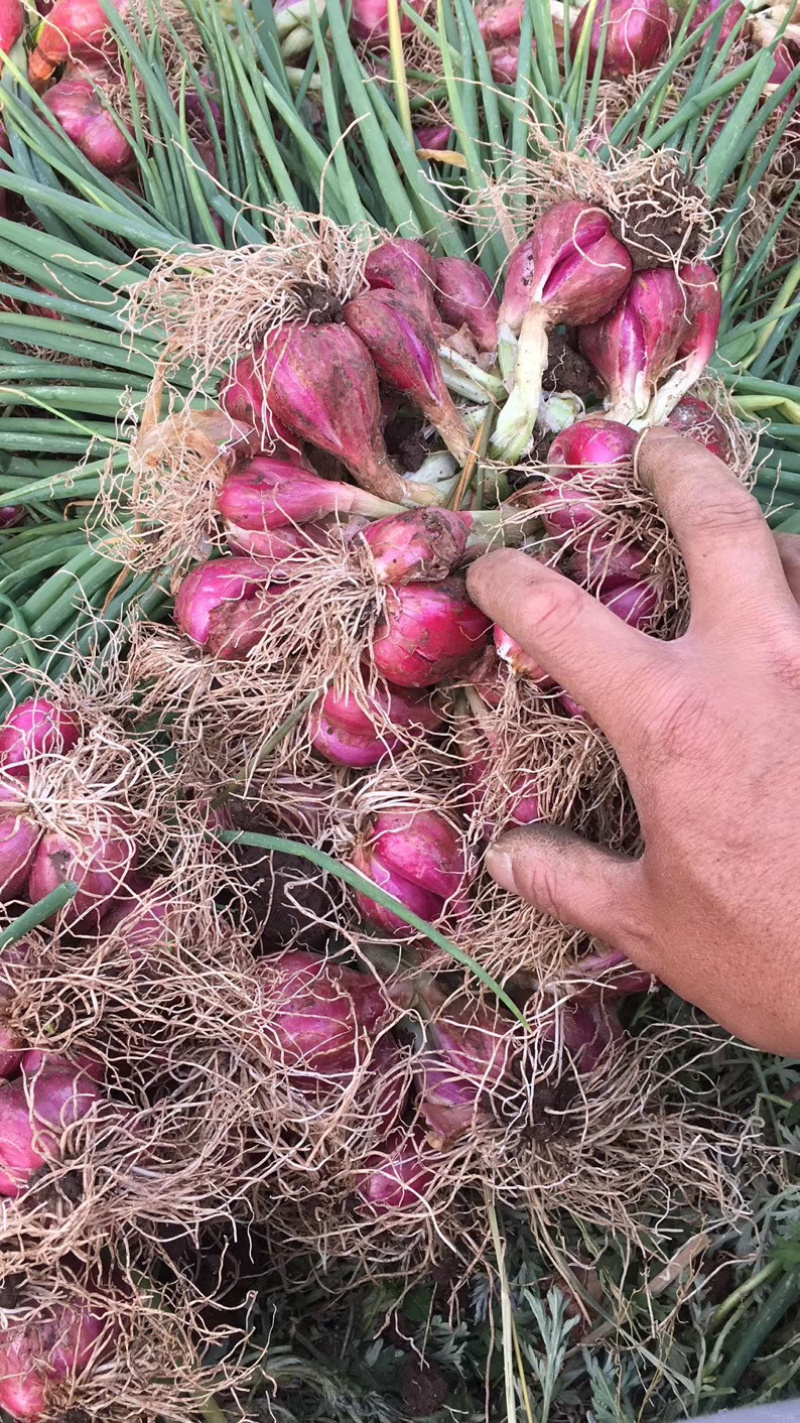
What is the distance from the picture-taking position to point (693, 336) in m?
0.99

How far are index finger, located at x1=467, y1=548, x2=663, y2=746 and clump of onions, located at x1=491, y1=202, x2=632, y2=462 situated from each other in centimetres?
20

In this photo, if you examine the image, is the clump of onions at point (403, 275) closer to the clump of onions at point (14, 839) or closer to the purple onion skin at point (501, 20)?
the clump of onions at point (14, 839)

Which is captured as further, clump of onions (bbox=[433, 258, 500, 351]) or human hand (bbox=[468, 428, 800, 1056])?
clump of onions (bbox=[433, 258, 500, 351])

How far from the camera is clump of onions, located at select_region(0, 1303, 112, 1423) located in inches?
34.6

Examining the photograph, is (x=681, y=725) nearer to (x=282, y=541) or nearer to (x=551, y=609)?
(x=551, y=609)

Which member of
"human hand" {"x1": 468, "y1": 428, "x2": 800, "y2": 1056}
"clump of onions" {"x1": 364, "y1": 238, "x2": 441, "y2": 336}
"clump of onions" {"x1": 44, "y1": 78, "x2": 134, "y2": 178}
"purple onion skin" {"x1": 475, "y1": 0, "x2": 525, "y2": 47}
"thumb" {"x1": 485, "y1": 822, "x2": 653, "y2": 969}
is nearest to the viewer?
"human hand" {"x1": 468, "y1": 428, "x2": 800, "y2": 1056}

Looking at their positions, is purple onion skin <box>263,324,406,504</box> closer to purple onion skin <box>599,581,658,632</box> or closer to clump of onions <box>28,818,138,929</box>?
purple onion skin <box>599,581,658,632</box>

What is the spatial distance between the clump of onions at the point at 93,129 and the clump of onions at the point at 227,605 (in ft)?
2.64

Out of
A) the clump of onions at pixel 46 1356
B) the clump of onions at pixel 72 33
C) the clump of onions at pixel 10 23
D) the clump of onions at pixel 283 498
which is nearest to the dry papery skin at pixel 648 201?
the clump of onions at pixel 283 498

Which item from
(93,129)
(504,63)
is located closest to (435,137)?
(504,63)

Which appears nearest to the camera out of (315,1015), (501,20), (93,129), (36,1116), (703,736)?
(703,736)

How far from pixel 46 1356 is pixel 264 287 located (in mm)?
1038

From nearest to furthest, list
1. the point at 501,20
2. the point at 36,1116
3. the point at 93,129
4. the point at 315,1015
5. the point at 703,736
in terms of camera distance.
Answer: the point at 703,736 → the point at 36,1116 → the point at 315,1015 → the point at 93,129 → the point at 501,20

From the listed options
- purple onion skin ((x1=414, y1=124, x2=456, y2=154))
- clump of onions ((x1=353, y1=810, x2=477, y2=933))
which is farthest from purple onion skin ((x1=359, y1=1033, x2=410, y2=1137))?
purple onion skin ((x1=414, y1=124, x2=456, y2=154))
